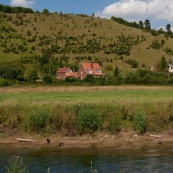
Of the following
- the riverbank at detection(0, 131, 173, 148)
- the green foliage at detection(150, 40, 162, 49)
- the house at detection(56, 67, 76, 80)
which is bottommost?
the riverbank at detection(0, 131, 173, 148)

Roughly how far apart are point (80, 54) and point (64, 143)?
9798 centimetres

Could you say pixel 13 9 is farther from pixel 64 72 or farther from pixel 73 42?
pixel 64 72

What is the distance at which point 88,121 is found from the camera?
1055 inches

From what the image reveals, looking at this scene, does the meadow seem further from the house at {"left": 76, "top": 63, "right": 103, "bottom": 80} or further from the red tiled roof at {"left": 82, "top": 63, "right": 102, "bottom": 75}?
the red tiled roof at {"left": 82, "top": 63, "right": 102, "bottom": 75}

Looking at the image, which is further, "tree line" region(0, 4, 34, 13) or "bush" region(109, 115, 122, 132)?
"tree line" region(0, 4, 34, 13)

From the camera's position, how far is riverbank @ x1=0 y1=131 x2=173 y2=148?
25.7m

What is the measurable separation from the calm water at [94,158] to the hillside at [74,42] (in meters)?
78.6

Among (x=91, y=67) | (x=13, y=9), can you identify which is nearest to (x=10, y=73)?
(x=91, y=67)

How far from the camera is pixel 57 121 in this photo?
2725cm

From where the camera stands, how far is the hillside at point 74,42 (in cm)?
11456

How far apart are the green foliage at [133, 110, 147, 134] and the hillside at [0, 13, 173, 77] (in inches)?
2973

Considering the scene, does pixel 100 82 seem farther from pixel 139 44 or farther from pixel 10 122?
pixel 139 44

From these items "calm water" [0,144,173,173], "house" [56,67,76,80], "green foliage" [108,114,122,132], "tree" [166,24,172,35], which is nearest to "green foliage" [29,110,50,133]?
"calm water" [0,144,173,173]

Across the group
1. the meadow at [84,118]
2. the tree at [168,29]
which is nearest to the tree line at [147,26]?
the tree at [168,29]
